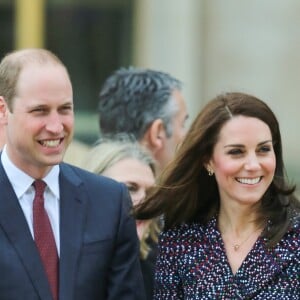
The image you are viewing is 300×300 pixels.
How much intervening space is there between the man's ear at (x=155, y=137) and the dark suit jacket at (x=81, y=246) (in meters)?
1.49

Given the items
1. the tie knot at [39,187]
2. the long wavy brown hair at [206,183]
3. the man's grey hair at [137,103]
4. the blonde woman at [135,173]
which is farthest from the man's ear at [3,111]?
the man's grey hair at [137,103]

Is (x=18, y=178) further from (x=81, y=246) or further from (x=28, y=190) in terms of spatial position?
(x=81, y=246)

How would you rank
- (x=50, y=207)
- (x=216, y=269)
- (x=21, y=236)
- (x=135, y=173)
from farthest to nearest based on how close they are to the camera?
1. (x=135, y=173)
2. (x=216, y=269)
3. (x=50, y=207)
4. (x=21, y=236)

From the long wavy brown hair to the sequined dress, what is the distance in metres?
0.05

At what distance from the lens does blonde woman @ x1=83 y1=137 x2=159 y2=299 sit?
5299mm

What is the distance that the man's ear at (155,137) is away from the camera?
599 centimetres

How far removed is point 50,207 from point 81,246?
0.16 metres

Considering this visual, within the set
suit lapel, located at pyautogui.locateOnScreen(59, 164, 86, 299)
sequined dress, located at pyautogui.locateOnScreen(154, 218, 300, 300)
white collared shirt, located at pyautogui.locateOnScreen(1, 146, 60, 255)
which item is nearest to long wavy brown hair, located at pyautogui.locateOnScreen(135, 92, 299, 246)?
sequined dress, located at pyautogui.locateOnScreen(154, 218, 300, 300)

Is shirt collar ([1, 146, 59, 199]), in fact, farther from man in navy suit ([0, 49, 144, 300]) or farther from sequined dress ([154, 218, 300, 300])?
sequined dress ([154, 218, 300, 300])

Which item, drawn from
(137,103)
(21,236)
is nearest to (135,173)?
(137,103)

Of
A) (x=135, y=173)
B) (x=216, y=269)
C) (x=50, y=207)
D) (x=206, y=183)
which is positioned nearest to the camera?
(x=50, y=207)

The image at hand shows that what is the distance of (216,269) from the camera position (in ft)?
14.7

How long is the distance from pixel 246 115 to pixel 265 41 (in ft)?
27.4

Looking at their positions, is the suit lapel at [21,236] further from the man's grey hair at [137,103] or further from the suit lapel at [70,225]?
the man's grey hair at [137,103]
